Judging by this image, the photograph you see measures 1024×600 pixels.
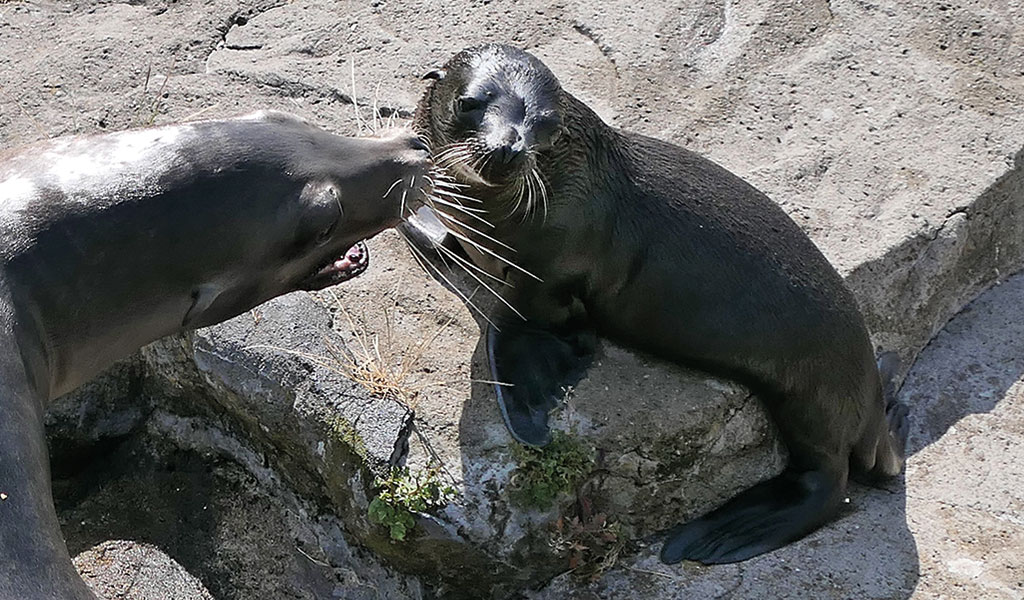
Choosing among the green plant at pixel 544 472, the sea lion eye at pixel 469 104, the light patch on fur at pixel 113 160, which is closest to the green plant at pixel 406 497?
the green plant at pixel 544 472

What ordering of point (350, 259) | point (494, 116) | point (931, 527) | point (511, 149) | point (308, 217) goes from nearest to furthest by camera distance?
point (308, 217) < point (350, 259) < point (511, 149) < point (494, 116) < point (931, 527)

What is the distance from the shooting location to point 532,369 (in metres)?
4.40

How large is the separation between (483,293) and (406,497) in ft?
3.01

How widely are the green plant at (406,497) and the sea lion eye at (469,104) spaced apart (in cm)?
111

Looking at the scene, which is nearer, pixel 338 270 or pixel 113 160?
pixel 113 160

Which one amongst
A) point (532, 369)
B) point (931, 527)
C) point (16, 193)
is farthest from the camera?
point (931, 527)

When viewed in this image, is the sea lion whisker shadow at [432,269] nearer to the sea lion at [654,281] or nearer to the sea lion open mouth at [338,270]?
the sea lion at [654,281]

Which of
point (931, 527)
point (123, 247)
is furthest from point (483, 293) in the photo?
point (123, 247)

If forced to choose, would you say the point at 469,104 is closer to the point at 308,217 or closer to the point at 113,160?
the point at 308,217

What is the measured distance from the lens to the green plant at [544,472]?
4191mm

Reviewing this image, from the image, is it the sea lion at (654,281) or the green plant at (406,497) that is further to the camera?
the sea lion at (654,281)

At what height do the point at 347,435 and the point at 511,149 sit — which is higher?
the point at 511,149

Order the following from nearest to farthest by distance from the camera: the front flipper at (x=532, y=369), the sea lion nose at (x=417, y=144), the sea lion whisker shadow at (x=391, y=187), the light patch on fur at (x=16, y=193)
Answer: the light patch on fur at (x=16, y=193), the sea lion whisker shadow at (x=391, y=187), the sea lion nose at (x=417, y=144), the front flipper at (x=532, y=369)

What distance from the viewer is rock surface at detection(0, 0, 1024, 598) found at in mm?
4324
